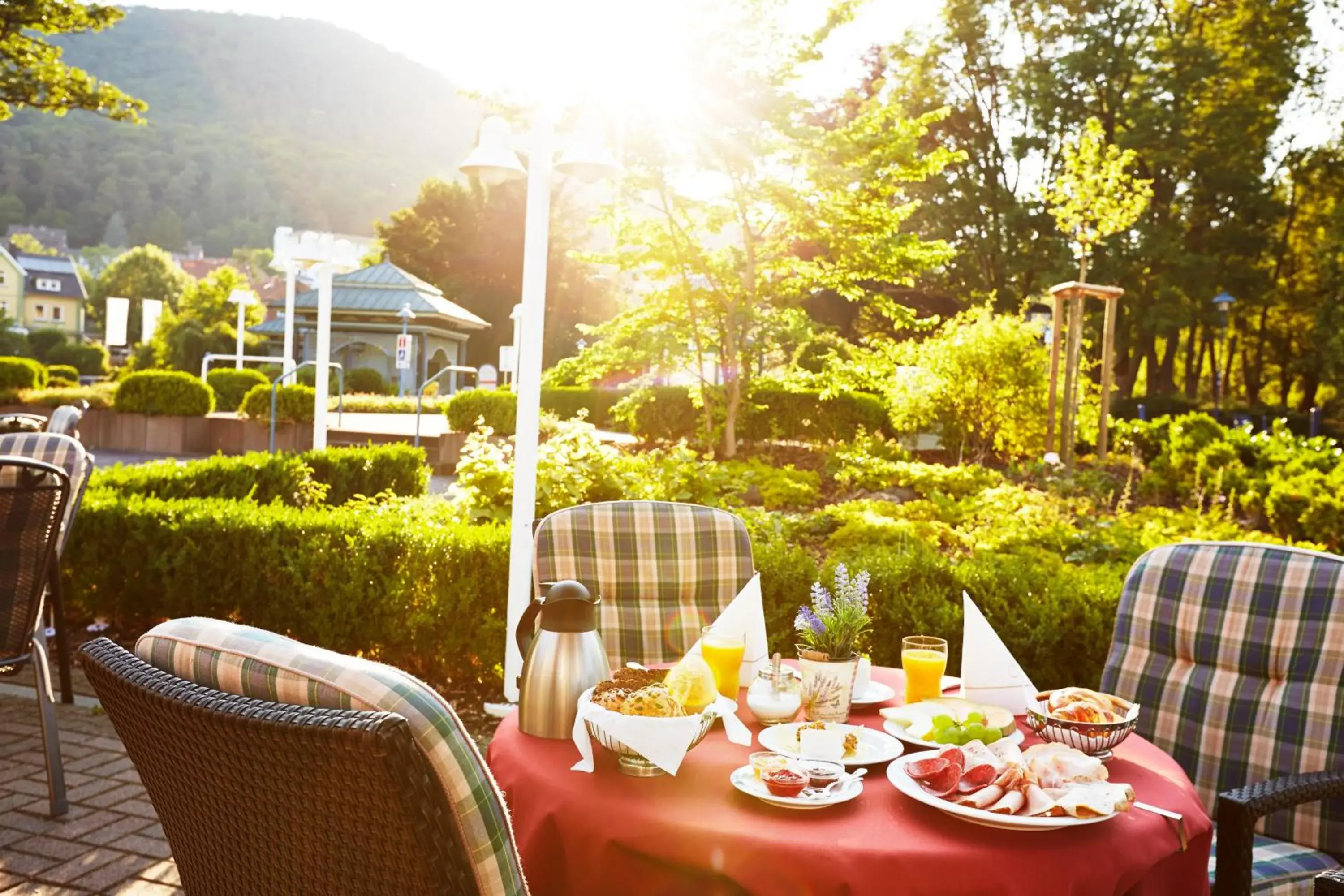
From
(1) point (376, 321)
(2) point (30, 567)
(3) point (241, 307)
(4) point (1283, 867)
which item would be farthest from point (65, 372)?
(4) point (1283, 867)

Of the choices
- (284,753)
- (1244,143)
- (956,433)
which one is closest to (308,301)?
(956,433)

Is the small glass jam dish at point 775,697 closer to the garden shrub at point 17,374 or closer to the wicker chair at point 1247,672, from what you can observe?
the wicker chair at point 1247,672

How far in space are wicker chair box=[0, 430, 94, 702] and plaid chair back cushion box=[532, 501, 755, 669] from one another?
1970 millimetres

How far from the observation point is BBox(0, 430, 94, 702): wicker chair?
4.04 m

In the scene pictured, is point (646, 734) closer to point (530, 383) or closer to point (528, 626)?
point (528, 626)

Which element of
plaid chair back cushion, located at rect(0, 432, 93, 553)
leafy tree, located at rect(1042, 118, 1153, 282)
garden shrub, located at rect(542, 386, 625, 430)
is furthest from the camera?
garden shrub, located at rect(542, 386, 625, 430)

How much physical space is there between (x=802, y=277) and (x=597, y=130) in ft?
28.2

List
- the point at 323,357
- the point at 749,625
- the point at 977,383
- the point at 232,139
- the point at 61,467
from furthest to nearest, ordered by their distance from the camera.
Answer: the point at 232,139 → the point at 977,383 → the point at 323,357 → the point at 61,467 → the point at 749,625

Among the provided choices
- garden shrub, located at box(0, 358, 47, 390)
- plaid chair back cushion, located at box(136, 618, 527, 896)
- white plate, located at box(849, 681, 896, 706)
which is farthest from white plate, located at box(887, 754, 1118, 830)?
garden shrub, located at box(0, 358, 47, 390)

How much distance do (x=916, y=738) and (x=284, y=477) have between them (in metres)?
6.39

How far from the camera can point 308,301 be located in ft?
98.7

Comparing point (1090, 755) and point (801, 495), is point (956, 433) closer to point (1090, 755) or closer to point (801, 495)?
point (801, 495)

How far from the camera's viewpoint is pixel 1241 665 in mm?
2871

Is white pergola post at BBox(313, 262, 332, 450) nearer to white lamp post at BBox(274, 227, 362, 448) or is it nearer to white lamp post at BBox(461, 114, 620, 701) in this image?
white lamp post at BBox(274, 227, 362, 448)
